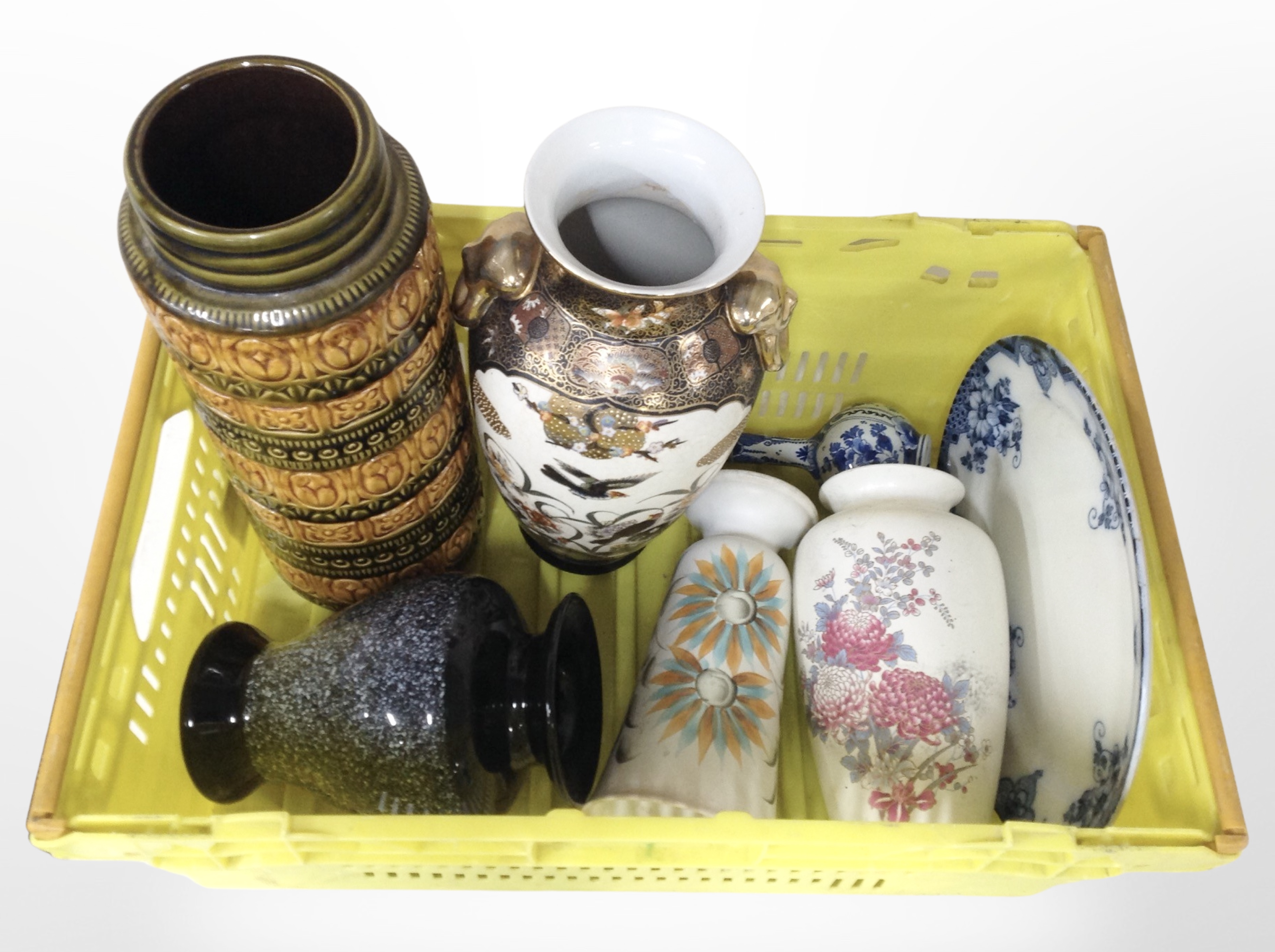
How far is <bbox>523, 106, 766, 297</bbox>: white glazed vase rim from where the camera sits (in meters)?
0.54

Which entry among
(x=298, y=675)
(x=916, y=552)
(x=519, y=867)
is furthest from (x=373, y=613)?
(x=916, y=552)

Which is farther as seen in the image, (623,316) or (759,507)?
(759,507)

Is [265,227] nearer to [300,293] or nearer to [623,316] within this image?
[300,293]

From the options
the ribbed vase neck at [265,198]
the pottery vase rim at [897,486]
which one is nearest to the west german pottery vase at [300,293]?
the ribbed vase neck at [265,198]

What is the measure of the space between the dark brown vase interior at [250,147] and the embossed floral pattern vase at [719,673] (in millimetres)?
331

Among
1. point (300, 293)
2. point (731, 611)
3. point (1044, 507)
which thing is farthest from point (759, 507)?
point (300, 293)

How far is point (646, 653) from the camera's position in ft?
2.35

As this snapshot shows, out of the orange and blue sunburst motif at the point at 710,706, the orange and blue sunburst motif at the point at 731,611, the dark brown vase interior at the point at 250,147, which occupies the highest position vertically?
the dark brown vase interior at the point at 250,147

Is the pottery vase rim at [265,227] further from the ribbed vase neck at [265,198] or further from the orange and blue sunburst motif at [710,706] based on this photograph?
the orange and blue sunburst motif at [710,706]

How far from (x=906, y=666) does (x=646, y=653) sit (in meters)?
0.19

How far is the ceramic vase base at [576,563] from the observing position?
29.2 inches

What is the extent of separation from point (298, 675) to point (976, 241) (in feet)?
1.80

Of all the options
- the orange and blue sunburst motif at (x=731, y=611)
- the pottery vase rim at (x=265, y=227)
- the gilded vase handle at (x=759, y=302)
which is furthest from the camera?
the orange and blue sunburst motif at (x=731, y=611)

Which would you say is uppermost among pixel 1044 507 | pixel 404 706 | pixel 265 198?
pixel 265 198
